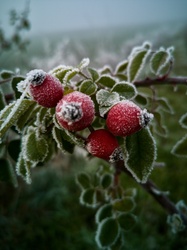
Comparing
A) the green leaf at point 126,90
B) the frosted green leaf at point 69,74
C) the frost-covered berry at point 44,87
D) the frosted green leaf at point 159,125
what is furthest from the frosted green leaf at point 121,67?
the frost-covered berry at point 44,87

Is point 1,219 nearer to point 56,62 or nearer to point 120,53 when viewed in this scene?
point 56,62

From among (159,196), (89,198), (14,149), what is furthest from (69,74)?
(89,198)

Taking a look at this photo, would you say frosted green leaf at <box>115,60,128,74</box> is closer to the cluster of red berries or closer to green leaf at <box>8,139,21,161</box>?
green leaf at <box>8,139,21,161</box>

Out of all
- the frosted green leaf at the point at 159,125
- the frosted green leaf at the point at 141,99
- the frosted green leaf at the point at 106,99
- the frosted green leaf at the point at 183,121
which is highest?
the frosted green leaf at the point at 106,99

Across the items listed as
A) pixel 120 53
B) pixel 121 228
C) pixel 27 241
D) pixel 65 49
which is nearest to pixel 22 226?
pixel 27 241

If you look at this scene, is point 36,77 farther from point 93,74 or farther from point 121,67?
point 121,67

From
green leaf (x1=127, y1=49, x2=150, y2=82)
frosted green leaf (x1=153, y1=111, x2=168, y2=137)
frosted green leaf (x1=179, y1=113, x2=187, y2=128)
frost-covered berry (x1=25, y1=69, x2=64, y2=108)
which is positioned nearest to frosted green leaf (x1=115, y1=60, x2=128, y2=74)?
green leaf (x1=127, y1=49, x2=150, y2=82)

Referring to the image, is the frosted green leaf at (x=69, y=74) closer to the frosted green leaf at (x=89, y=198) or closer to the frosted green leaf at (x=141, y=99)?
the frosted green leaf at (x=141, y=99)
